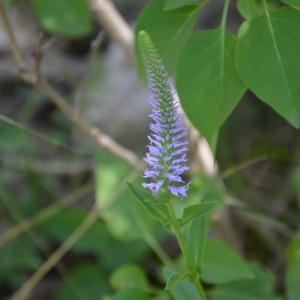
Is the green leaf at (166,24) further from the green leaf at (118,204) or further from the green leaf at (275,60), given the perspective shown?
the green leaf at (118,204)

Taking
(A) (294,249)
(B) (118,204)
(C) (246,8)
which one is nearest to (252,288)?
(A) (294,249)

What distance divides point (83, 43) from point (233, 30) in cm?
96

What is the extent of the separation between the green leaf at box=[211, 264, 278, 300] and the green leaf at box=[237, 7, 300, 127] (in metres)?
0.67

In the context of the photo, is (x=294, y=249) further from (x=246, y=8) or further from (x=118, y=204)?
(x=246, y=8)

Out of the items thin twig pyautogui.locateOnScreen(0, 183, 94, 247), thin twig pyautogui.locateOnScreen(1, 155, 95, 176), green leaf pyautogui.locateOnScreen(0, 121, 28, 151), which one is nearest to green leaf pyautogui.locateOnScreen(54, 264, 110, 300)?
thin twig pyautogui.locateOnScreen(0, 183, 94, 247)

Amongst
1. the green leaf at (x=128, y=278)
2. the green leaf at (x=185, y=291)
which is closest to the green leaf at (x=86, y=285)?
the green leaf at (x=128, y=278)

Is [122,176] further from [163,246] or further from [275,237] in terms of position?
[275,237]

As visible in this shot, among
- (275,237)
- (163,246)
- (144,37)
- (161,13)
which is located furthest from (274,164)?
(144,37)

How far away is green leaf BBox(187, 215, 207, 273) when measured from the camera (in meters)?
0.99

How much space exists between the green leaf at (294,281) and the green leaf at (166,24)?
761 millimetres

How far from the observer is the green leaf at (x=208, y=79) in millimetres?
1042

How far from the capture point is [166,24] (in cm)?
113

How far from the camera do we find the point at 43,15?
5.50 feet

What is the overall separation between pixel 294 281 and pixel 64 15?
1.08 meters
